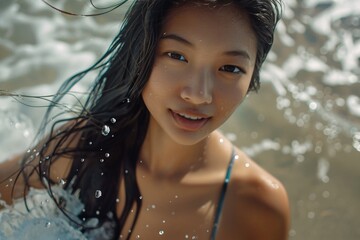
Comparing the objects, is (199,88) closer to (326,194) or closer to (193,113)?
(193,113)

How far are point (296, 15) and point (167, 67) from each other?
3.19m

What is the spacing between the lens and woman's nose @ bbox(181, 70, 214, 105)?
2.14 meters

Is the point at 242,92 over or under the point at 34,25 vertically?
over

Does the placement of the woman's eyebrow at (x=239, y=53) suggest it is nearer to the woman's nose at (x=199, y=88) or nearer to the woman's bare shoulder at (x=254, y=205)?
the woman's nose at (x=199, y=88)

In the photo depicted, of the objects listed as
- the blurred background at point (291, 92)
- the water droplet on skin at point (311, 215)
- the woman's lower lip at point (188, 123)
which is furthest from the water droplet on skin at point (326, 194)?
the woman's lower lip at point (188, 123)

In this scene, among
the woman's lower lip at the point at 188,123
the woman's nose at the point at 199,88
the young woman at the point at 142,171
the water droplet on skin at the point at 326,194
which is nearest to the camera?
the woman's nose at the point at 199,88

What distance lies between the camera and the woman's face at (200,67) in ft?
7.04

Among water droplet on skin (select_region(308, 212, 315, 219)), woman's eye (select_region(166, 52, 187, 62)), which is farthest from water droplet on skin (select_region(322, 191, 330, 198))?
woman's eye (select_region(166, 52, 187, 62))

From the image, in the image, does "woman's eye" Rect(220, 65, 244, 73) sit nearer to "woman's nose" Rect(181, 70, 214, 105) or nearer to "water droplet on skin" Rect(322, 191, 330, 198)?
"woman's nose" Rect(181, 70, 214, 105)

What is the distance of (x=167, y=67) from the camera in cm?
222

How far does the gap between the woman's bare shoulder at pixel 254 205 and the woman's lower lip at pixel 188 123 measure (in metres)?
0.55

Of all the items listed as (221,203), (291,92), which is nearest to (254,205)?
(221,203)

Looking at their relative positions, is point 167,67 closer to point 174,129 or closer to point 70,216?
point 174,129

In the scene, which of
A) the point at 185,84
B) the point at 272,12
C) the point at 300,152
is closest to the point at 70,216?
the point at 185,84
